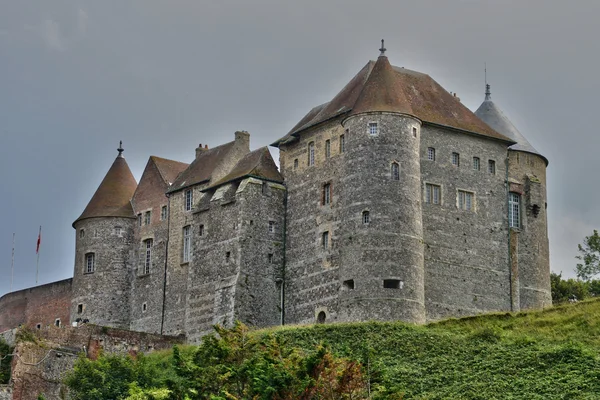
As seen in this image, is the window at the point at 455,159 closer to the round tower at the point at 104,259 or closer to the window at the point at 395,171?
the window at the point at 395,171

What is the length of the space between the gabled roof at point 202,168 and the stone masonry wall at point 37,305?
368 inches

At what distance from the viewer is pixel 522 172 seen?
2958 inches

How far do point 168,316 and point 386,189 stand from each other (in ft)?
53.5

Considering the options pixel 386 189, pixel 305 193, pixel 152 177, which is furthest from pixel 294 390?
pixel 152 177

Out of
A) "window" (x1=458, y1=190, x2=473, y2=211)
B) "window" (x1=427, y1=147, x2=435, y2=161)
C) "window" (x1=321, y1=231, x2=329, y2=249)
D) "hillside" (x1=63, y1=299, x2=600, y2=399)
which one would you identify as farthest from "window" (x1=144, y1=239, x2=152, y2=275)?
"window" (x1=458, y1=190, x2=473, y2=211)

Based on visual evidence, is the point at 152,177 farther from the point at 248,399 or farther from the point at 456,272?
the point at 248,399

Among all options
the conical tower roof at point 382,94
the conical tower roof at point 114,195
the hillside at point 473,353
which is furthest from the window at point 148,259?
the conical tower roof at point 382,94

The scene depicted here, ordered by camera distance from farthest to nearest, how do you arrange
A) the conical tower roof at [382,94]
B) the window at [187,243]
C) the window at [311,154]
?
the window at [187,243] → the window at [311,154] → the conical tower roof at [382,94]

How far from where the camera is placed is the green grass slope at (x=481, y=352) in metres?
54.2

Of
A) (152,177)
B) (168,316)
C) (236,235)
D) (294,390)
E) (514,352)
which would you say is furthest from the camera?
(152,177)

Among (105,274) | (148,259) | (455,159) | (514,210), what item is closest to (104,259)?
(105,274)

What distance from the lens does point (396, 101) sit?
7025 cm

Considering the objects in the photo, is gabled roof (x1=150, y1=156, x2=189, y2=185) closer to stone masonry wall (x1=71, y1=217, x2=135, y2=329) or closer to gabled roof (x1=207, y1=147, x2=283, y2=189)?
stone masonry wall (x1=71, y1=217, x2=135, y2=329)

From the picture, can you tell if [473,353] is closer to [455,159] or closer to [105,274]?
[455,159]
